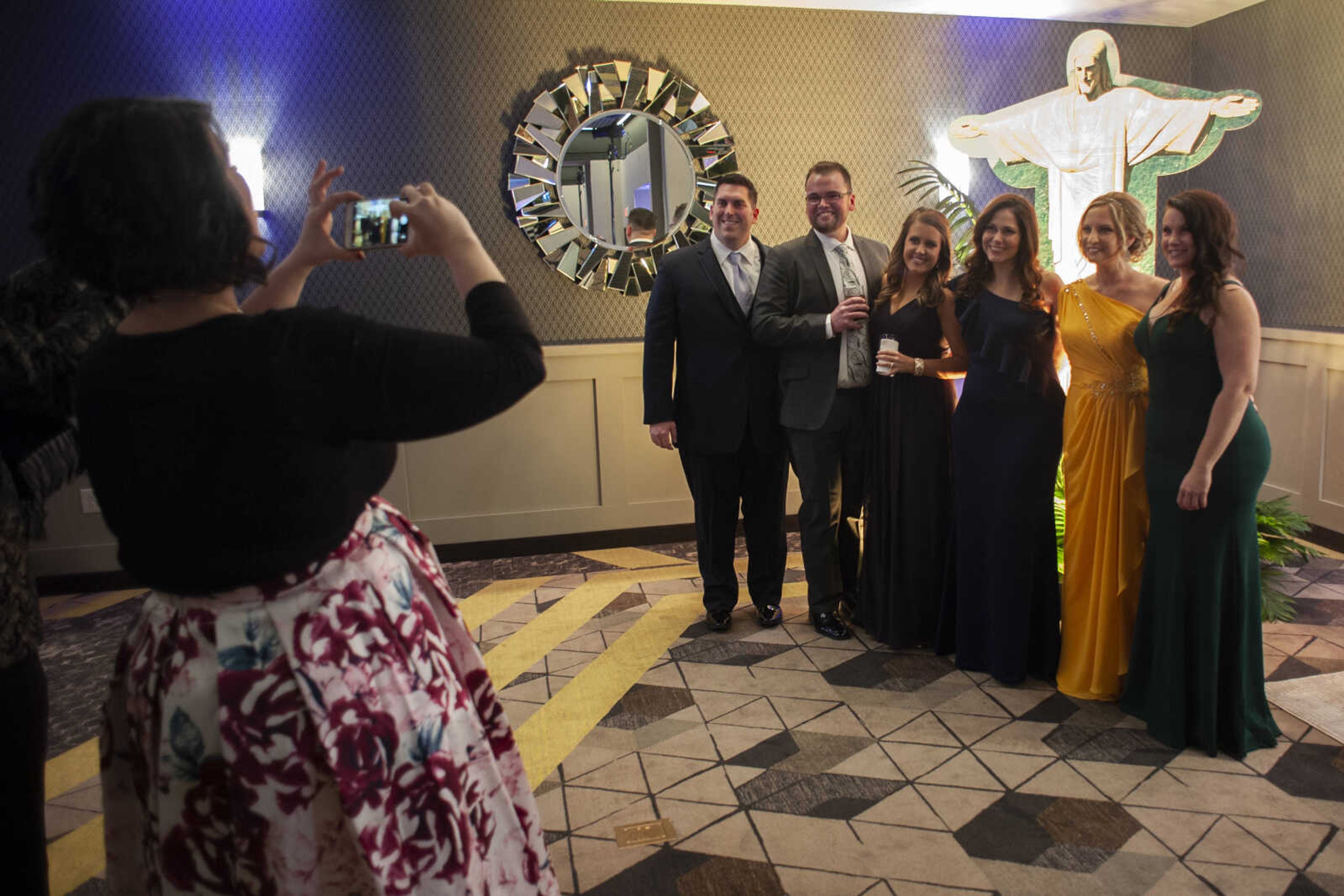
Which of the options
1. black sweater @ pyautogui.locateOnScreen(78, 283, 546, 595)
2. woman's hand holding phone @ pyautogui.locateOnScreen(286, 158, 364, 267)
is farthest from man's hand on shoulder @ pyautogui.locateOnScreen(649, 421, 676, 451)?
black sweater @ pyautogui.locateOnScreen(78, 283, 546, 595)

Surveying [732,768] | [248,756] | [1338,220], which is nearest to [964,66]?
[1338,220]

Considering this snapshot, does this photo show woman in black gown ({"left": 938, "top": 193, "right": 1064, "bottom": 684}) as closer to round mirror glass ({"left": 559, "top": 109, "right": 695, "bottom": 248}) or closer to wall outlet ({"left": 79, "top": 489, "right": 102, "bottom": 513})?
round mirror glass ({"left": 559, "top": 109, "right": 695, "bottom": 248})

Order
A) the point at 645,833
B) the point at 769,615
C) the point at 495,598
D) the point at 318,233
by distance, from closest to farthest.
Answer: the point at 318,233
the point at 645,833
the point at 769,615
the point at 495,598

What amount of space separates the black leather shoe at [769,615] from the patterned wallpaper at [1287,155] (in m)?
3.04

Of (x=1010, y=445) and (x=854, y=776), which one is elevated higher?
(x=1010, y=445)

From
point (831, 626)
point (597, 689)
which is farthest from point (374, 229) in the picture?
point (831, 626)

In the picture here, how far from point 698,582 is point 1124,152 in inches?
94.0

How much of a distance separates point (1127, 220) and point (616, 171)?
8.56ft

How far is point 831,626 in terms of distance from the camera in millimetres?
3508

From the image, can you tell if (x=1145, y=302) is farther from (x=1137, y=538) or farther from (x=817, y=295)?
(x=817, y=295)

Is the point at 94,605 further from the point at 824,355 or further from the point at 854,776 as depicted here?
the point at 854,776

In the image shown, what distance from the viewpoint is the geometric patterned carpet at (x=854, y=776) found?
7.04ft

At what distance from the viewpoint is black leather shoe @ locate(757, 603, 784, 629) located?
3648 mm

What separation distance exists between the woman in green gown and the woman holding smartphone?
2040 mm
